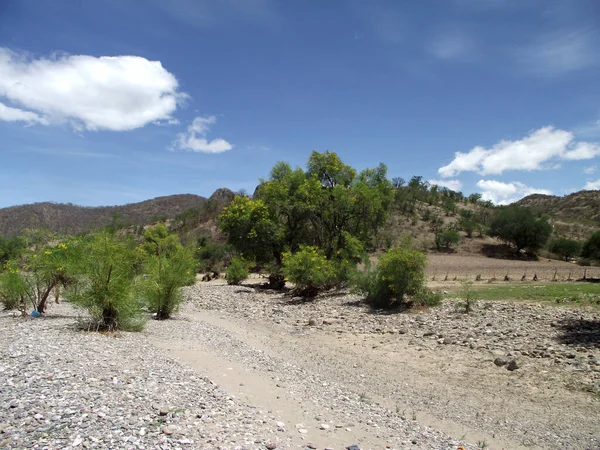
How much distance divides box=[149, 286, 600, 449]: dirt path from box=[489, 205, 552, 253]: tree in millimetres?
47376

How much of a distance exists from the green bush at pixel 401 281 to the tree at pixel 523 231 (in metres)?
41.2

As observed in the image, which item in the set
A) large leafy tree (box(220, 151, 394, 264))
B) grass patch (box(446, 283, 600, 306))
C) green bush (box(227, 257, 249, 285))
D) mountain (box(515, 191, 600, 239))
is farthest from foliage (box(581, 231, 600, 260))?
green bush (box(227, 257, 249, 285))

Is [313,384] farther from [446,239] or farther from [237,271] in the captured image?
[446,239]

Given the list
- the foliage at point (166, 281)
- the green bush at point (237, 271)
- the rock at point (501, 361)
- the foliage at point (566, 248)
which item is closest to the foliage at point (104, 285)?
the foliage at point (166, 281)

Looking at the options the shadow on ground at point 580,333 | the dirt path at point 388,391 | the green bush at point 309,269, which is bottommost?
the dirt path at point 388,391

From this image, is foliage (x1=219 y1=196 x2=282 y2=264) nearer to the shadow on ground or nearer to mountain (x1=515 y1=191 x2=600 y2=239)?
the shadow on ground

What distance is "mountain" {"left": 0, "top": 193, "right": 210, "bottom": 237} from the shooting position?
89.6 metres

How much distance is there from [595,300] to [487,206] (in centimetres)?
7237

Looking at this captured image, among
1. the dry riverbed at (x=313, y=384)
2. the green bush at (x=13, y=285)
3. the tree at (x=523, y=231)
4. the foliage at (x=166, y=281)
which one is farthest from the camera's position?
the tree at (x=523, y=231)

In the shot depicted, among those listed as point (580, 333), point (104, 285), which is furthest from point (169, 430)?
point (580, 333)

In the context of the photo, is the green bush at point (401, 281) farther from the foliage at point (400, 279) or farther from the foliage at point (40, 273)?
the foliage at point (40, 273)

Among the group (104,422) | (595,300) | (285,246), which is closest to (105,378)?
(104,422)

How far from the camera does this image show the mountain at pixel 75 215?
3526 inches

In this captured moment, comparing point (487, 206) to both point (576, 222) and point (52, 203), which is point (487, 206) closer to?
point (576, 222)
